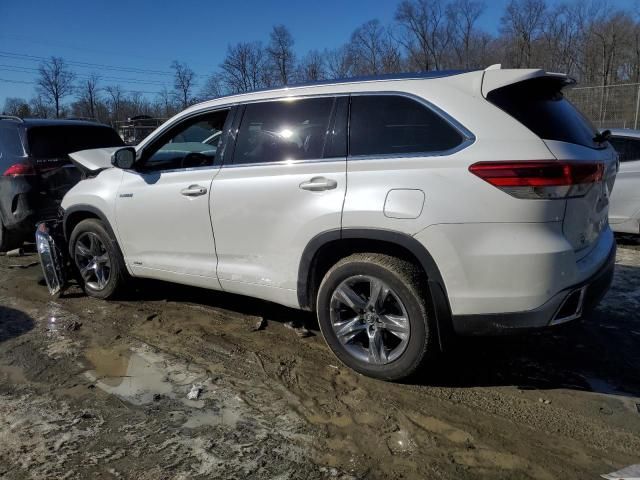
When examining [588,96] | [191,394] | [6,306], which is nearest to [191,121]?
[191,394]

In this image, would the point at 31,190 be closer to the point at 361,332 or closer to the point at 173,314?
the point at 173,314

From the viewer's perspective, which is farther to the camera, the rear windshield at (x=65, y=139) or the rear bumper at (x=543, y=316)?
the rear windshield at (x=65, y=139)

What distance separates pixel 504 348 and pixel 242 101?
2.76 m

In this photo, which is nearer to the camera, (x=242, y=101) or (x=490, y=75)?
(x=490, y=75)

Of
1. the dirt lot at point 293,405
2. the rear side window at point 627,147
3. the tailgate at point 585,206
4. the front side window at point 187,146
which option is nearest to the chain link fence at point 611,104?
the rear side window at point 627,147

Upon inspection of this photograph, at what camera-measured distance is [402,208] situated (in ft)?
10.1

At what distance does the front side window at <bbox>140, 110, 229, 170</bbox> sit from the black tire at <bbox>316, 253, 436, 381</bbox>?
5.04 feet

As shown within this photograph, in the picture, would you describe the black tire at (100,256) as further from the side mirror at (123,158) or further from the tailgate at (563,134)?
the tailgate at (563,134)

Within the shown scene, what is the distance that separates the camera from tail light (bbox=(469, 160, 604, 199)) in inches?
110

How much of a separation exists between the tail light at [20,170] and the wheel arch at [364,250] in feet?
14.6

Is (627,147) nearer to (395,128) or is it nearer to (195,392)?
(395,128)

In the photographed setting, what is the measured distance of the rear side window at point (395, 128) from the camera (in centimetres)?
311

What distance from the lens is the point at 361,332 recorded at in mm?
3551

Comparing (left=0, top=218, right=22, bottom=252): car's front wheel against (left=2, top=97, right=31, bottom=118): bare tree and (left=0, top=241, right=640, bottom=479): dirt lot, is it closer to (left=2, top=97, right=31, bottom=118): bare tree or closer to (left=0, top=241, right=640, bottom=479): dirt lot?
(left=0, top=241, right=640, bottom=479): dirt lot
